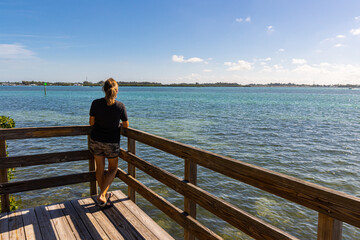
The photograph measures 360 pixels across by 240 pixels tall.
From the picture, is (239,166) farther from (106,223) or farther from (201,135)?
(201,135)

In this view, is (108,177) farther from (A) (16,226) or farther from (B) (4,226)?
(B) (4,226)

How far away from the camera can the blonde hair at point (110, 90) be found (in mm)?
4078

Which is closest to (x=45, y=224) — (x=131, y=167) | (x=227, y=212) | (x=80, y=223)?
(x=80, y=223)

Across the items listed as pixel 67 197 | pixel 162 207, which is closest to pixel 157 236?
pixel 162 207

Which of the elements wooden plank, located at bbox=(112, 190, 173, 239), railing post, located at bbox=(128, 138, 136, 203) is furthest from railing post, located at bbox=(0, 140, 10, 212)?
railing post, located at bbox=(128, 138, 136, 203)

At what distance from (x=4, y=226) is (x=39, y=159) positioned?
109cm

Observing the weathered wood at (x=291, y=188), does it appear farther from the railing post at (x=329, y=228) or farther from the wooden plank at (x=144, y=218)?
the wooden plank at (x=144, y=218)

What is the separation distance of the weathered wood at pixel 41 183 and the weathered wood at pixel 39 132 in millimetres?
772

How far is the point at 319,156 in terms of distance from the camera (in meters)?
14.3

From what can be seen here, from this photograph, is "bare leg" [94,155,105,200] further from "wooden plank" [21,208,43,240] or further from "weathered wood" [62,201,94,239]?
"wooden plank" [21,208,43,240]

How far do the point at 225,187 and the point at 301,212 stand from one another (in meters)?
2.59

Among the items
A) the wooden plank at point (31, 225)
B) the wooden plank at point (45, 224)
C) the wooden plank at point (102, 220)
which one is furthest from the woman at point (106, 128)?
the wooden plank at point (31, 225)

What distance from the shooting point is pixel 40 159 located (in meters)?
4.51

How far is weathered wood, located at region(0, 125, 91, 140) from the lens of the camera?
422 cm
